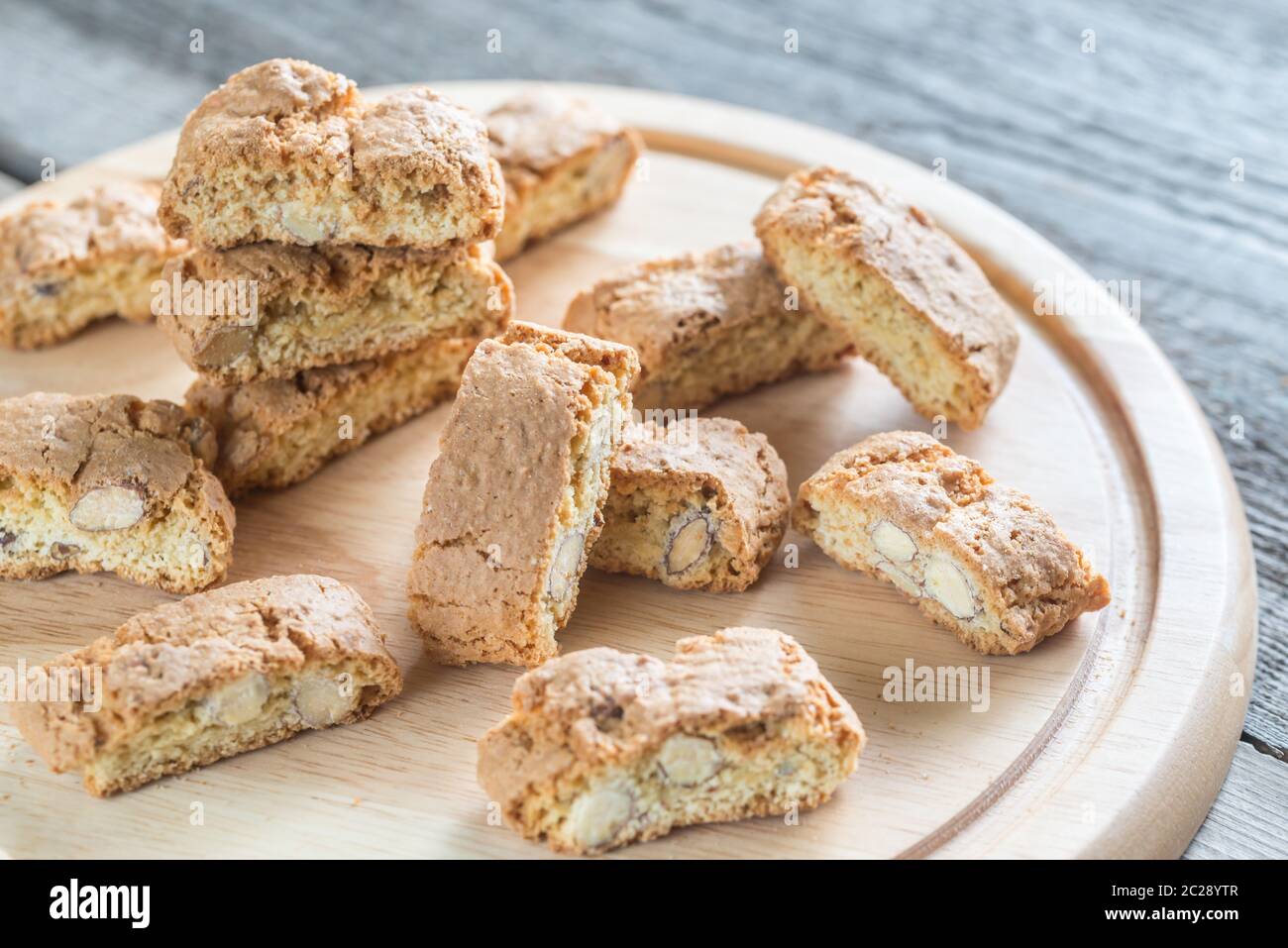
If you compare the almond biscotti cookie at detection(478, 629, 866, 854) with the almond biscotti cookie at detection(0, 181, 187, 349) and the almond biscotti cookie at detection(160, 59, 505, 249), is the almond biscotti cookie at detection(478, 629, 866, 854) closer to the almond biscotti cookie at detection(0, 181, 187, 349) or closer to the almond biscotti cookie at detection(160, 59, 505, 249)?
the almond biscotti cookie at detection(160, 59, 505, 249)

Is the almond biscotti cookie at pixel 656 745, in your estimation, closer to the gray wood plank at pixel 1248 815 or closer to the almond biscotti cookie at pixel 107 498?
the gray wood plank at pixel 1248 815

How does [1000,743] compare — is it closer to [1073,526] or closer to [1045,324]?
[1073,526]

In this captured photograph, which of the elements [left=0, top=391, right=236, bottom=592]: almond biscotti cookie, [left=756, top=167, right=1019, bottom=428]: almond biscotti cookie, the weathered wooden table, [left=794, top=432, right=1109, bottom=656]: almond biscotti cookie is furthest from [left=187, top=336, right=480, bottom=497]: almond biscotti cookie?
the weathered wooden table

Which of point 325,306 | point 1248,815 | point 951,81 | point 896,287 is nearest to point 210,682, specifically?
point 325,306

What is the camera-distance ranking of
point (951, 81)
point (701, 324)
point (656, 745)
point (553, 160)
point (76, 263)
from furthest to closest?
point (951, 81), point (553, 160), point (76, 263), point (701, 324), point (656, 745)

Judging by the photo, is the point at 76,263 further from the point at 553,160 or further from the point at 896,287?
the point at 896,287
